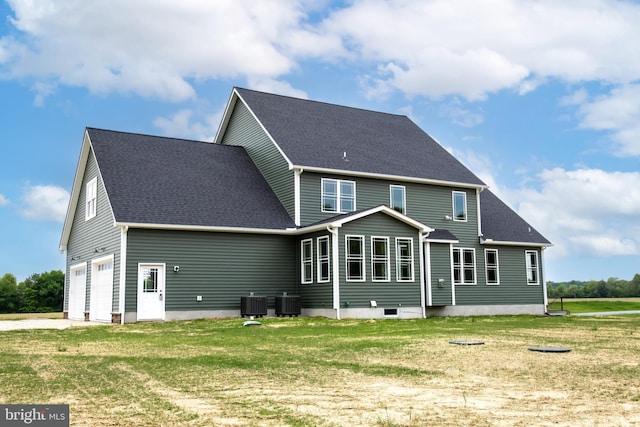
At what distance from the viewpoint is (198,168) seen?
26.6 meters

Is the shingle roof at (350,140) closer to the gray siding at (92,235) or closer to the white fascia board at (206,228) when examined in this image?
the white fascia board at (206,228)

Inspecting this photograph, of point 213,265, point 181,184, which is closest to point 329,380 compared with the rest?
point 213,265

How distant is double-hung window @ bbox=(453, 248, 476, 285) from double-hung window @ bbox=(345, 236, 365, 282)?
22.3ft

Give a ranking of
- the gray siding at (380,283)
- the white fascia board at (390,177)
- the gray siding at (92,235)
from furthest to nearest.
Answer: the white fascia board at (390,177) → the gray siding at (380,283) → the gray siding at (92,235)

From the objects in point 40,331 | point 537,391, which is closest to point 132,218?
point 40,331

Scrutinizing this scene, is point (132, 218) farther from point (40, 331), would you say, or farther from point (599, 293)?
point (599, 293)

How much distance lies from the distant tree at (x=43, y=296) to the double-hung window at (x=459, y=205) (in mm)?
38937

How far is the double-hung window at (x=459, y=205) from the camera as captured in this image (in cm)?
2945

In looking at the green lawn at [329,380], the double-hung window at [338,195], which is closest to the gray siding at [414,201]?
the double-hung window at [338,195]

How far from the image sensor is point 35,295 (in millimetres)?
56031

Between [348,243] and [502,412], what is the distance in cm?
Result: 1687

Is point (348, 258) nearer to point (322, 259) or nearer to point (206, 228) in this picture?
point (322, 259)

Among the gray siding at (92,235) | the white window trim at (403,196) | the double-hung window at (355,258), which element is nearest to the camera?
the gray siding at (92,235)

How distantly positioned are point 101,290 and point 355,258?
973 centimetres
